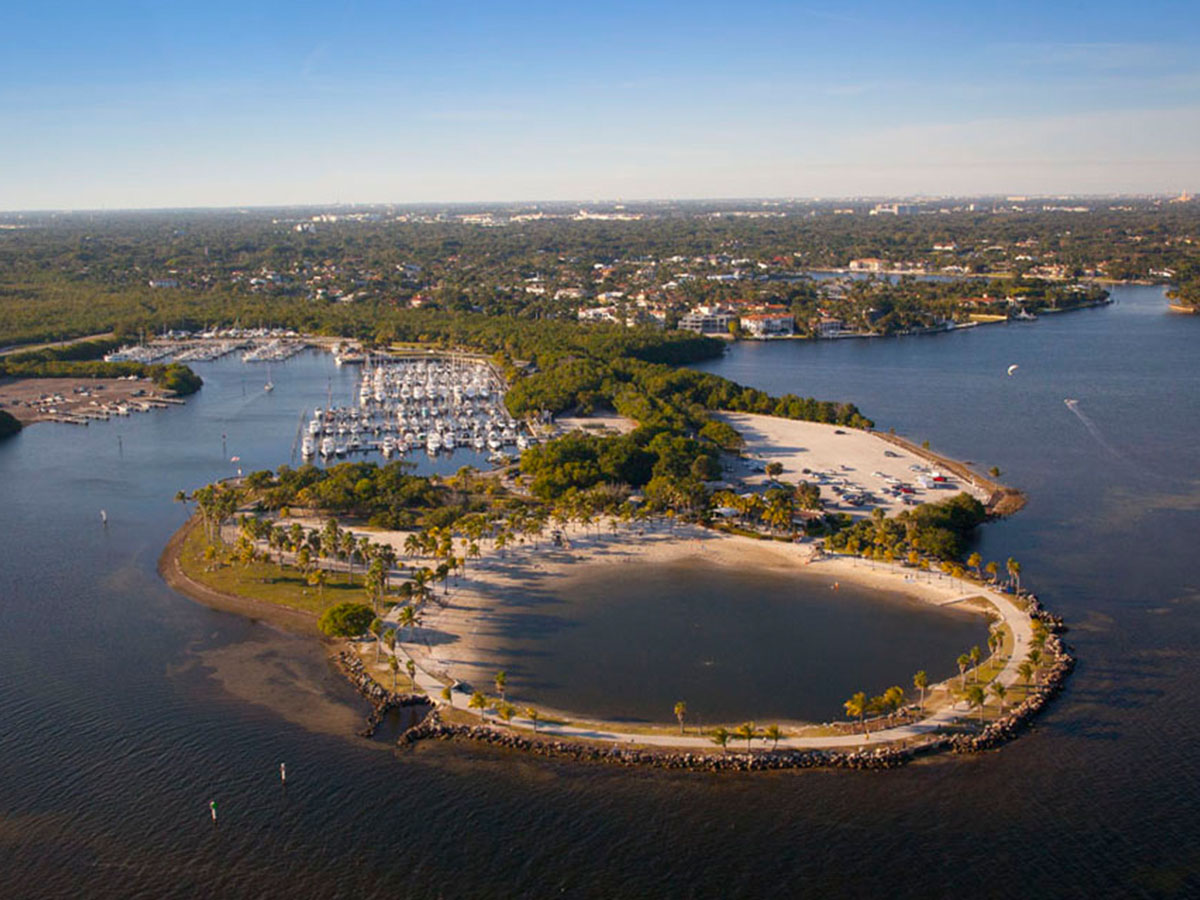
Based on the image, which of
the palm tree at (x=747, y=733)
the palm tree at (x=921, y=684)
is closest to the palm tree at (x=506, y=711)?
the palm tree at (x=747, y=733)

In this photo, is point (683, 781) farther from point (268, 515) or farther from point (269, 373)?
point (269, 373)

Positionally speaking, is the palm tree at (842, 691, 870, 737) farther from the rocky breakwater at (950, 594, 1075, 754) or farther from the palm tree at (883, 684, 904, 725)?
the rocky breakwater at (950, 594, 1075, 754)

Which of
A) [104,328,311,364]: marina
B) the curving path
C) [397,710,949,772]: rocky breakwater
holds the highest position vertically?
[104,328,311,364]: marina

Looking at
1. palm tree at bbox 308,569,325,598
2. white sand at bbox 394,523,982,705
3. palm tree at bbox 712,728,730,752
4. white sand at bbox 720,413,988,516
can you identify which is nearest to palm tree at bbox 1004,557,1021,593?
white sand at bbox 394,523,982,705

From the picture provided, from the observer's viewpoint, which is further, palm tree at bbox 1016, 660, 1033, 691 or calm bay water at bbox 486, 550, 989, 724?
palm tree at bbox 1016, 660, 1033, 691

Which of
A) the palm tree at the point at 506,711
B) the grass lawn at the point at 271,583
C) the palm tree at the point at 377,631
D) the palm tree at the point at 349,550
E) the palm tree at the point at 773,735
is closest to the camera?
the palm tree at the point at 773,735

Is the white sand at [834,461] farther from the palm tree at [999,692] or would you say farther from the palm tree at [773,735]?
the palm tree at [773,735]
